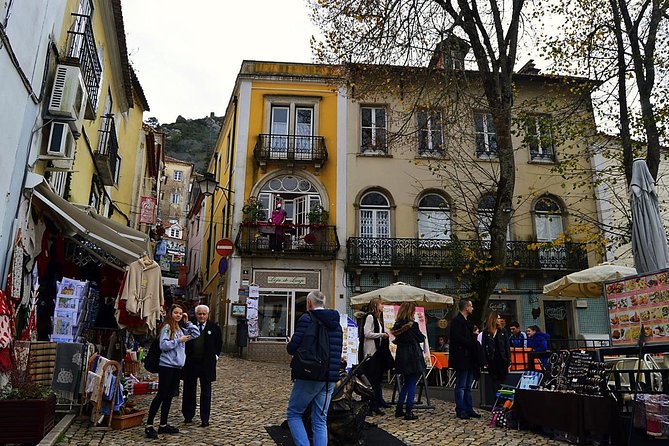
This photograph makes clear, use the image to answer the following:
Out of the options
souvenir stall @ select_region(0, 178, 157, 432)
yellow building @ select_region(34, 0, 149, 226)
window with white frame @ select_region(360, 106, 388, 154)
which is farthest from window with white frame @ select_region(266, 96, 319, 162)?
souvenir stall @ select_region(0, 178, 157, 432)

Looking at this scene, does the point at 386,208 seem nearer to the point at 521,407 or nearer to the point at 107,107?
the point at 107,107

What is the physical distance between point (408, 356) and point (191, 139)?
69793 mm

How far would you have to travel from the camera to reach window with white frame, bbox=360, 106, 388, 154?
21500mm

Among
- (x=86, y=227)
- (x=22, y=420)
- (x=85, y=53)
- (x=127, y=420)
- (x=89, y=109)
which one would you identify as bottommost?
(x=127, y=420)

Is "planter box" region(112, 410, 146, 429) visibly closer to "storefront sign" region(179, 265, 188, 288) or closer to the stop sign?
the stop sign

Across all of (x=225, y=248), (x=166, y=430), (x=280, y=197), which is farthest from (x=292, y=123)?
(x=166, y=430)

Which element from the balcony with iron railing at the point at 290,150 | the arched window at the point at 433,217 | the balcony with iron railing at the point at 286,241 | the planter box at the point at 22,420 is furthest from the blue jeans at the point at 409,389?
the balcony with iron railing at the point at 290,150

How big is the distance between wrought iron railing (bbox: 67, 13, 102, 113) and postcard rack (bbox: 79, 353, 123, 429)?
185 inches

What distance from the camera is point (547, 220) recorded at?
70.0 ft

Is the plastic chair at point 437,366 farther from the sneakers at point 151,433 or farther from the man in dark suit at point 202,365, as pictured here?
the sneakers at point 151,433

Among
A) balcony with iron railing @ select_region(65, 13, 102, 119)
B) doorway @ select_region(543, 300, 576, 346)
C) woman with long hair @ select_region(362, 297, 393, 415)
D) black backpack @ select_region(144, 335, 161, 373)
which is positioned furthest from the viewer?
doorway @ select_region(543, 300, 576, 346)

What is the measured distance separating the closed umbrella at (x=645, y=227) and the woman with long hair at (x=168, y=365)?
22.1 ft

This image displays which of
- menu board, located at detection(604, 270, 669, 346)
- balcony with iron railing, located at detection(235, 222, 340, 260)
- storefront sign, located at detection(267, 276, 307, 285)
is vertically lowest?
menu board, located at detection(604, 270, 669, 346)

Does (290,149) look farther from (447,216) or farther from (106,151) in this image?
(106,151)
